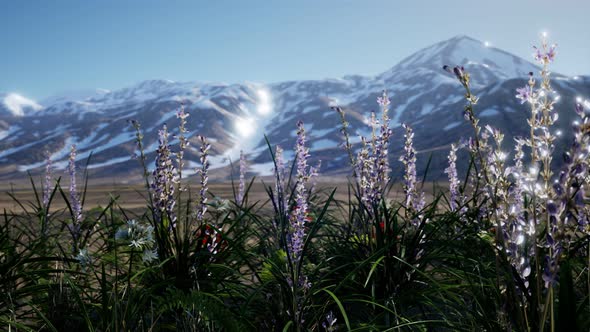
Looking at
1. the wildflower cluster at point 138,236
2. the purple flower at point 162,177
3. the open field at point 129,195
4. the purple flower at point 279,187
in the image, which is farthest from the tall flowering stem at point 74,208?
the purple flower at point 279,187

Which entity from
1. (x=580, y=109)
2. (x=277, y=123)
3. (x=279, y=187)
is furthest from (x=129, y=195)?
(x=277, y=123)

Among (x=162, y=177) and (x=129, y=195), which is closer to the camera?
(x=162, y=177)

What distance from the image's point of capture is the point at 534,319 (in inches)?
68.2

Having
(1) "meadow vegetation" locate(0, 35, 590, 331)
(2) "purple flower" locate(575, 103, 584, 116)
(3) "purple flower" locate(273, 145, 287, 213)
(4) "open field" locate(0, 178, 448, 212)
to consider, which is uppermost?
(2) "purple flower" locate(575, 103, 584, 116)

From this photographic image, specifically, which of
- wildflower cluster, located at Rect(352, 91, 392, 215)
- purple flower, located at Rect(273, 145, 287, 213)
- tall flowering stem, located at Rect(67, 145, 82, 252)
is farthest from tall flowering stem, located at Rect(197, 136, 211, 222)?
wildflower cluster, located at Rect(352, 91, 392, 215)

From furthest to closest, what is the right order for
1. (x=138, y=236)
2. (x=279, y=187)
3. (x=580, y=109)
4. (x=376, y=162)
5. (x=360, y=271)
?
(x=376, y=162)
(x=360, y=271)
(x=138, y=236)
(x=279, y=187)
(x=580, y=109)

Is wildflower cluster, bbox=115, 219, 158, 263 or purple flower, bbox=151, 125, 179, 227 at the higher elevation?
purple flower, bbox=151, 125, 179, 227

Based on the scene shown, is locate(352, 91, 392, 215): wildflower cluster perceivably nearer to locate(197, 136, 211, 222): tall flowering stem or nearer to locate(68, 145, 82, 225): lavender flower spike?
locate(197, 136, 211, 222): tall flowering stem

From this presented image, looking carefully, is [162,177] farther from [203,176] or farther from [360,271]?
[360,271]

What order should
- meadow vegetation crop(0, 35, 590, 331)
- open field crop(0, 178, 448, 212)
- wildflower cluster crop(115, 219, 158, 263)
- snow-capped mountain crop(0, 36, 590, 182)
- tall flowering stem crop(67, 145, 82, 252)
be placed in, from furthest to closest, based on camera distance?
snow-capped mountain crop(0, 36, 590, 182), open field crop(0, 178, 448, 212), tall flowering stem crop(67, 145, 82, 252), wildflower cluster crop(115, 219, 158, 263), meadow vegetation crop(0, 35, 590, 331)

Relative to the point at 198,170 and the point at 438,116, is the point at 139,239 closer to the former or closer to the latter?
the point at 198,170

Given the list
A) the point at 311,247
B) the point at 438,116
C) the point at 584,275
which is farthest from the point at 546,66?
the point at 438,116

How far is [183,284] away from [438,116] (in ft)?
390

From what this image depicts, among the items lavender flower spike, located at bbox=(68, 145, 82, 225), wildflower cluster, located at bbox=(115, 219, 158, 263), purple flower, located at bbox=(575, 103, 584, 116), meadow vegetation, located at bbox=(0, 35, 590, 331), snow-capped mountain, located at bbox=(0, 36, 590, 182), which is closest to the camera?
purple flower, located at bbox=(575, 103, 584, 116)
